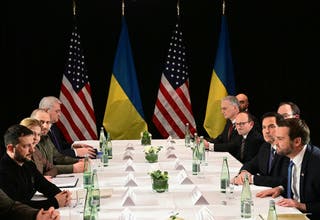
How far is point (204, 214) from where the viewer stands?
109 inches

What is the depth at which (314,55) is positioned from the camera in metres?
7.35

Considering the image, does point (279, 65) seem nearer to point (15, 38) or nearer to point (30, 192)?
point (15, 38)

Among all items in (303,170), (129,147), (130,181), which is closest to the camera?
(303,170)

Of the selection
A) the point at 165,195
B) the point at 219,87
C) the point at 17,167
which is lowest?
the point at 165,195

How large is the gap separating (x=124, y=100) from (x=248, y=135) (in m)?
2.50

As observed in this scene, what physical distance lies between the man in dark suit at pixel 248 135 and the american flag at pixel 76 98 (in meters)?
2.59

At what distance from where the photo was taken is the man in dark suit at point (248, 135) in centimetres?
491

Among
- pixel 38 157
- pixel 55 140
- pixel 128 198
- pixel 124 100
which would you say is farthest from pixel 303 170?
pixel 124 100

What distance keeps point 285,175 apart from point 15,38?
15.7 ft

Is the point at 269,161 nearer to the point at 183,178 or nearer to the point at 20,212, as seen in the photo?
the point at 183,178

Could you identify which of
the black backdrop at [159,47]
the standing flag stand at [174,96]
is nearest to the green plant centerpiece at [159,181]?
the standing flag stand at [174,96]

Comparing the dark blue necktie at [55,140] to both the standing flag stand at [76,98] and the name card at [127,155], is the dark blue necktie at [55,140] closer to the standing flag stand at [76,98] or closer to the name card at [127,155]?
the name card at [127,155]

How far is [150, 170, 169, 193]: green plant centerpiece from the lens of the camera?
3371mm

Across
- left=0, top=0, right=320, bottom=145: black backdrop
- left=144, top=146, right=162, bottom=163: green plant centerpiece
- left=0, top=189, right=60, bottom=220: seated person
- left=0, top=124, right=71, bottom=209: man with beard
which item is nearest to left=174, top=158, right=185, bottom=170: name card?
left=144, top=146, right=162, bottom=163: green plant centerpiece
